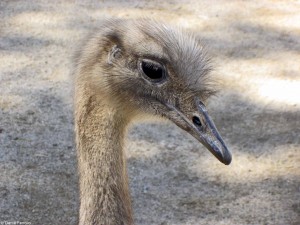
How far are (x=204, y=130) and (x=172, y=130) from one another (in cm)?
163

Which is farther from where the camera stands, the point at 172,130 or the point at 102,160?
the point at 172,130

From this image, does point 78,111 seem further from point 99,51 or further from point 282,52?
point 282,52

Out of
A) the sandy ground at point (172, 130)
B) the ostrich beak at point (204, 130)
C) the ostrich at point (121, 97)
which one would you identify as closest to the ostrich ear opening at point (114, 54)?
the ostrich at point (121, 97)

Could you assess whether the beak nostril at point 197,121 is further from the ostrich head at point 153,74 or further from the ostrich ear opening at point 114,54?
the ostrich ear opening at point 114,54

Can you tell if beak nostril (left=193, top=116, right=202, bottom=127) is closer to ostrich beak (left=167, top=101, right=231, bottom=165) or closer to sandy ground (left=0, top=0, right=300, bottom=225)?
ostrich beak (left=167, top=101, right=231, bottom=165)

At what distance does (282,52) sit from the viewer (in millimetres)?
4820

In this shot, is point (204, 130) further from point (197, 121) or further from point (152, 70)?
point (152, 70)

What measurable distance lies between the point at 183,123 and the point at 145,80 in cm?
20

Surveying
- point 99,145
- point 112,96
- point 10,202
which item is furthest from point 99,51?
point 10,202

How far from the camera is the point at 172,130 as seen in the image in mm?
3945

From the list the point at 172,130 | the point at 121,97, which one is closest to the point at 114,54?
the point at 121,97

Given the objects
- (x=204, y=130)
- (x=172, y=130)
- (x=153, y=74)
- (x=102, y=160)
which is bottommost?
(x=172, y=130)

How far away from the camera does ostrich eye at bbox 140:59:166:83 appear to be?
7.64 feet

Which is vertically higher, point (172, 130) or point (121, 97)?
point (121, 97)
